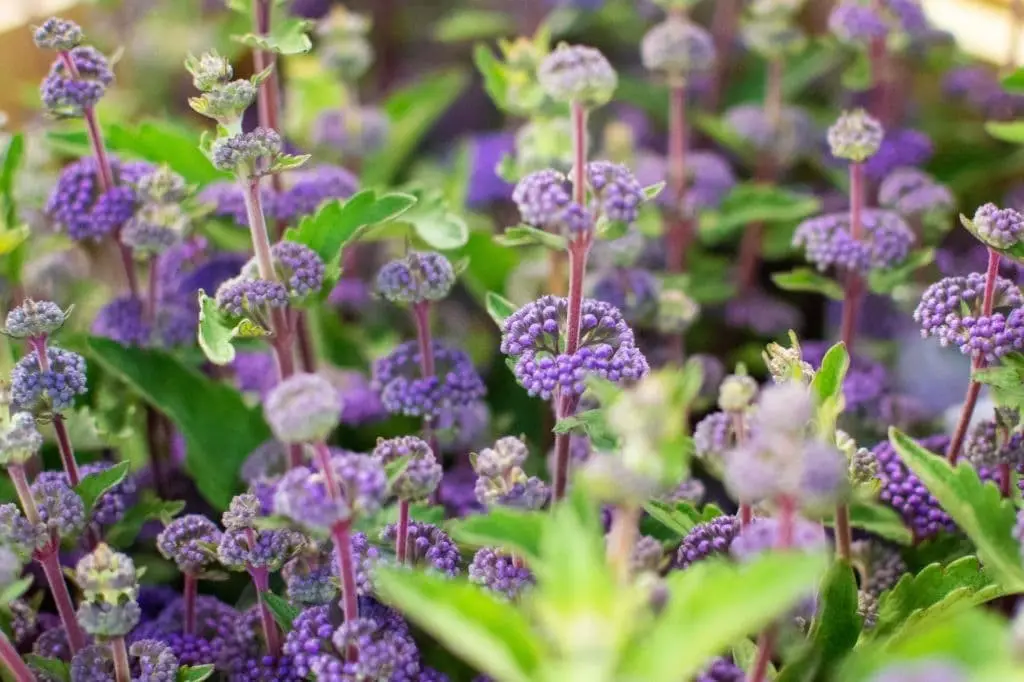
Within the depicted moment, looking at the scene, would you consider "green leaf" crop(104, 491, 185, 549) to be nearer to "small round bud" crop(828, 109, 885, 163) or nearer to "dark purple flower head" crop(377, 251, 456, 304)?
"dark purple flower head" crop(377, 251, 456, 304)

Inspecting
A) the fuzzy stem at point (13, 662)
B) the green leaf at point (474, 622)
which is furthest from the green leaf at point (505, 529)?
the fuzzy stem at point (13, 662)

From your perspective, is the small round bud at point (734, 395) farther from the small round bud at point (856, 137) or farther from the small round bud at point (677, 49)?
the small round bud at point (677, 49)

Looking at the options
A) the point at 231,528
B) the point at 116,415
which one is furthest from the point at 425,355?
the point at 116,415

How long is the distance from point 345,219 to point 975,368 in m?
0.46

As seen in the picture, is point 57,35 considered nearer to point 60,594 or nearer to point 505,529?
point 60,594

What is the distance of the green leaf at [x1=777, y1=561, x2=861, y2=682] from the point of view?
2.20ft

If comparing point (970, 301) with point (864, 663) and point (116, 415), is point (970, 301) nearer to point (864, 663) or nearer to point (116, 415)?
point (864, 663)

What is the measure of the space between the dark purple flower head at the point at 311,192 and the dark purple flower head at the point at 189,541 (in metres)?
0.32

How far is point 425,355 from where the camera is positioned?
844 mm

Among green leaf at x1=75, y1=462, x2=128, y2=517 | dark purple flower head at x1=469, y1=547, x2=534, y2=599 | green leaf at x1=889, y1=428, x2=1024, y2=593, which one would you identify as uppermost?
green leaf at x1=889, y1=428, x2=1024, y2=593

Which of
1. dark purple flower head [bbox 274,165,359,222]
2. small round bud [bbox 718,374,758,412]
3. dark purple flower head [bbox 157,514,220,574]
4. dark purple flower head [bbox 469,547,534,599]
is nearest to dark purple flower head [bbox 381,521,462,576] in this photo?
dark purple flower head [bbox 469,547,534,599]

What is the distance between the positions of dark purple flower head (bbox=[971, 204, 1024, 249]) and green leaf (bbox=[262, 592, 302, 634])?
52 centimetres

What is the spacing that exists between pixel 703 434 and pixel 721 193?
62 centimetres

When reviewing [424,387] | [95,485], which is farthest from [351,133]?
[95,485]
